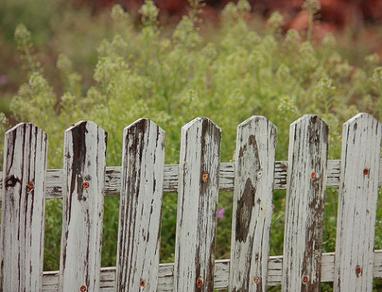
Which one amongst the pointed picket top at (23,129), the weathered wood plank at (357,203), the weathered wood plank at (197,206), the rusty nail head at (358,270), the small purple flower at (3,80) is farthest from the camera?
the small purple flower at (3,80)

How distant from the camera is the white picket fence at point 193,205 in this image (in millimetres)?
3115

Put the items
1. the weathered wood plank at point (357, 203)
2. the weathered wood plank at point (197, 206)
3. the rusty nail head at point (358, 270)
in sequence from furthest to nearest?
1. the rusty nail head at point (358, 270)
2. the weathered wood plank at point (357, 203)
3. the weathered wood plank at point (197, 206)

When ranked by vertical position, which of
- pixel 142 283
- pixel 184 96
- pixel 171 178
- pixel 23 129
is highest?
pixel 184 96

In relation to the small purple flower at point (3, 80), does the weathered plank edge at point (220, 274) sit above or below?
below

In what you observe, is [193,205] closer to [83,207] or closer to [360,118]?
[83,207]

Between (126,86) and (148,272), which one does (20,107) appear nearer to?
(126,86)

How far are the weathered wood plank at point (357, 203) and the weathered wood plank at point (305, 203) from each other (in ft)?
0.37

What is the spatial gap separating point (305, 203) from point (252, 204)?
9.6 inches

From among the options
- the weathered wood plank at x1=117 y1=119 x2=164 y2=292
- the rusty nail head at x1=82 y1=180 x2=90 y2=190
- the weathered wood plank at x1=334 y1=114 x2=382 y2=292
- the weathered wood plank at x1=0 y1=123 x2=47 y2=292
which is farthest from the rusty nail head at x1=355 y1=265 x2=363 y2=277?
the weathered wood plank at x1=0 y1=123 x2=47 y2=292

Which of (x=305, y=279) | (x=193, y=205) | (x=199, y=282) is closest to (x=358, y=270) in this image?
(x=305, y=279)

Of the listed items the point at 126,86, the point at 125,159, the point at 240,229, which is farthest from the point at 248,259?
the point at 126,86

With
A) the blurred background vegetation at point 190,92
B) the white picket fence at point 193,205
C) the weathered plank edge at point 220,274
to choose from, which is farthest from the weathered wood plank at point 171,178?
the blurred background vegetation at point 190,92

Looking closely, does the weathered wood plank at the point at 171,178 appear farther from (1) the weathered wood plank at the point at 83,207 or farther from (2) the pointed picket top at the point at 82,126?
(2) the pointed picket top at the point at 82,126

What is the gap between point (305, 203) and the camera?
3.50 meters
